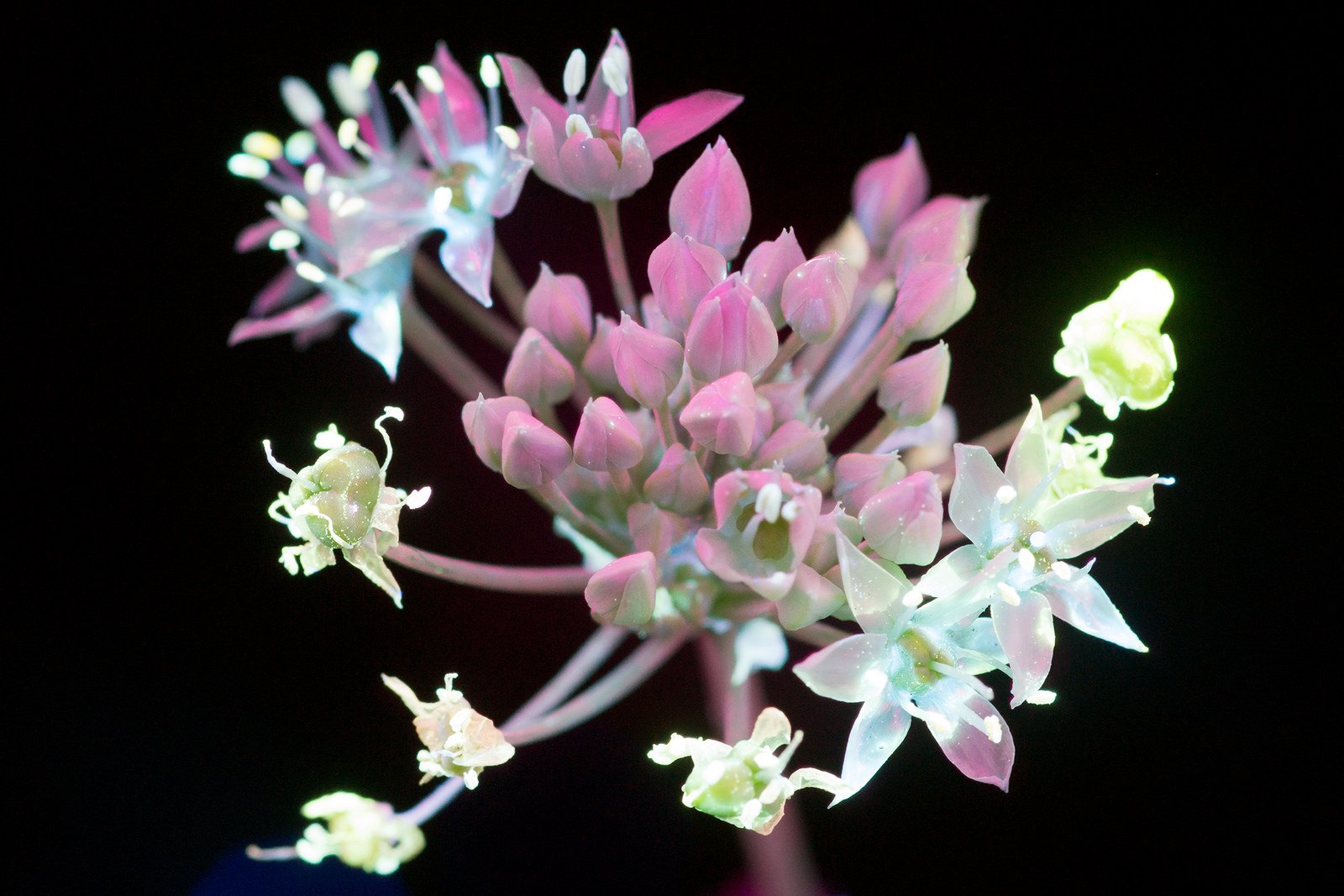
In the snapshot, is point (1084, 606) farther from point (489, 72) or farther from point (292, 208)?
point (292, 208)

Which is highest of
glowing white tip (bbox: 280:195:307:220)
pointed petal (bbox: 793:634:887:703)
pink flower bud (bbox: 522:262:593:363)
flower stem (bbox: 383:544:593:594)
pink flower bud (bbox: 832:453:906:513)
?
glowing white tip (bbox: 280:195:307:220)

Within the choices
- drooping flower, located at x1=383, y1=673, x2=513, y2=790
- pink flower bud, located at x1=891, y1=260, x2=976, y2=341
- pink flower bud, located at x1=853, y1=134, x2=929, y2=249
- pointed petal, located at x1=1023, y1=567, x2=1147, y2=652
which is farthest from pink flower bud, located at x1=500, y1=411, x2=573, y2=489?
pink flower bud, located at x1=853, y1=134, x2=929, y2=249

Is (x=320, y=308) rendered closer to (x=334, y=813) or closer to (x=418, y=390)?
(x=418, y=390)

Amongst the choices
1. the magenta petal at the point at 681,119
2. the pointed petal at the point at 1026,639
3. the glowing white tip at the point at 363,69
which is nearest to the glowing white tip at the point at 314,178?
the glowing white tip at the point at 363,69

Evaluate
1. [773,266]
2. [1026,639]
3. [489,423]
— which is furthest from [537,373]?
[1026,639]

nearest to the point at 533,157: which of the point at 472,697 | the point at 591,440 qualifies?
the point at 591,440

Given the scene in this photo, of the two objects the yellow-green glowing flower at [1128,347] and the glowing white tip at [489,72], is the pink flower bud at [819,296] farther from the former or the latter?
the glowing white tip at [489,72]

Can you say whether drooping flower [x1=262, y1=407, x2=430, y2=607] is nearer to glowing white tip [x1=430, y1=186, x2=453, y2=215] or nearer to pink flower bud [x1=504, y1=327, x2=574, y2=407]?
pink flower bud [x1=504, y1=327, x2=574, y2=407]

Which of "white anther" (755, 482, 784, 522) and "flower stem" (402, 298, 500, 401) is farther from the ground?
"flower stem" (402, 298, 500, 401)
